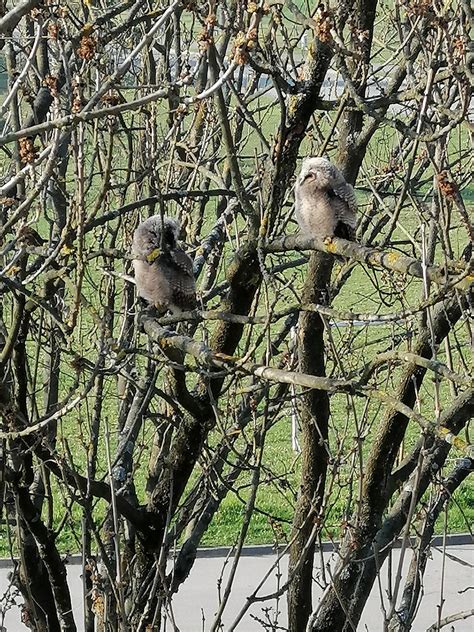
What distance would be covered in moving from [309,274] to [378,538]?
138 cm

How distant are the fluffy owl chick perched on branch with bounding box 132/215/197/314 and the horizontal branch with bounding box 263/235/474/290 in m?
0.97

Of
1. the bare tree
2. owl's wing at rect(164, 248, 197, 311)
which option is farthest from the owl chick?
owl's wing at rect(164, 248, 197, 311)

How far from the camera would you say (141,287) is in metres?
4.99

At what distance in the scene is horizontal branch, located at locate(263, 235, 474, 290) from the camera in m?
3.10

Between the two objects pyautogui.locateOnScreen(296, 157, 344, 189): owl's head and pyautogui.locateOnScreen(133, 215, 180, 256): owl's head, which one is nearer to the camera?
pyautogui.locateOnScreen(133, 215, 180, 256): owl's head

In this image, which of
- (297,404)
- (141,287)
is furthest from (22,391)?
(297,404)

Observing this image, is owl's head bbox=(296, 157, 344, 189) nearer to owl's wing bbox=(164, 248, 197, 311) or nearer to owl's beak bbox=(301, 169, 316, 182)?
owl's beak bbox=(301, 169, 316, 182)

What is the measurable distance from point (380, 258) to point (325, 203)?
180 cm

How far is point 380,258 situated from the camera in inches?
132

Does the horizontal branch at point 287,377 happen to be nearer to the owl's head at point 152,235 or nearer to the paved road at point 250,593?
the owl's head at point 152,235

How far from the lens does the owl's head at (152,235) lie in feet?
16.1

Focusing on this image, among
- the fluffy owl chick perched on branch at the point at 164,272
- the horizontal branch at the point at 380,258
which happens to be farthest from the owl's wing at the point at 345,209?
the horizontal branch at the point at 380,258

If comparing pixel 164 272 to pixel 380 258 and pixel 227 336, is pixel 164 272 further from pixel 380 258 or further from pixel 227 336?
pixel 380 258

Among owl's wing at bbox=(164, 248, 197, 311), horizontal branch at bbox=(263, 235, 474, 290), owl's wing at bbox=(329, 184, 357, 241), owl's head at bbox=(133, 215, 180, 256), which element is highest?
owl's wing at bbox=(329, 184, 357, 241)
